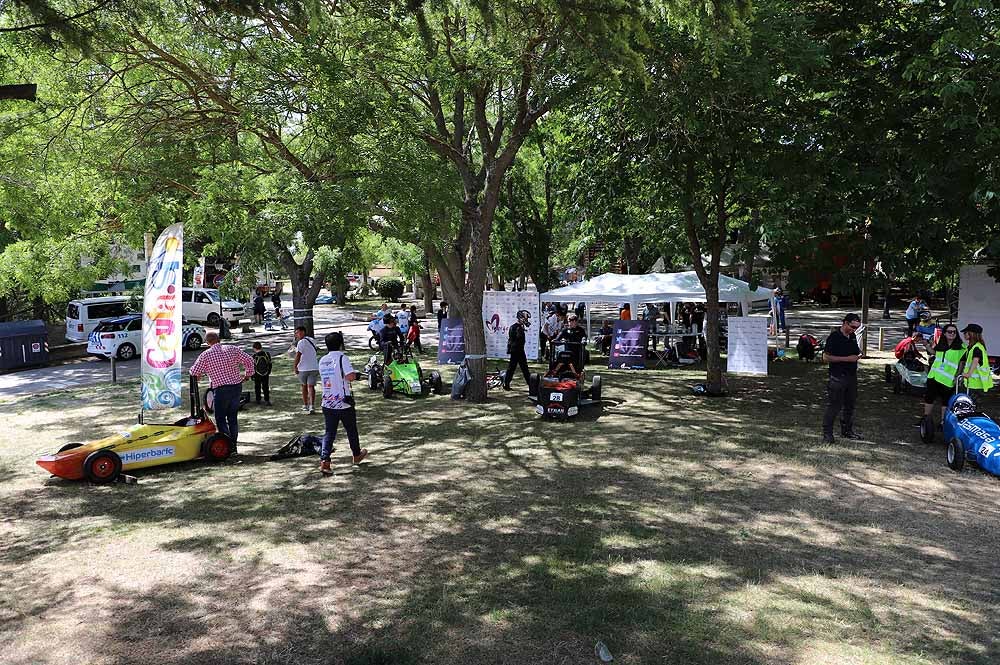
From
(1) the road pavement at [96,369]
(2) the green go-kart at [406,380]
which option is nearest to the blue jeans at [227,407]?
(2) the green go-kart at [406,380]

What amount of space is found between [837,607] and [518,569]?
2.45 m

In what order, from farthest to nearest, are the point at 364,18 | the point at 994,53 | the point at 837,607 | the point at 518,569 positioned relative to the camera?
the point at 364,18, the point at 994,53, the point at 518,569, the point at 837,607

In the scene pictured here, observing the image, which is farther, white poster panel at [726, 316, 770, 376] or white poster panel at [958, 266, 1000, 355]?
white poster panel at [726, 316, 770, 376]

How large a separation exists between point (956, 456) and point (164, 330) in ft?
32.8

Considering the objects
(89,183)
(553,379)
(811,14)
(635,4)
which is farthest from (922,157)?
(89,183)

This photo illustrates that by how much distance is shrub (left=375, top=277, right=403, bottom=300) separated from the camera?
57.8 m

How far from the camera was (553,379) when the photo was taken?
43.2 ft

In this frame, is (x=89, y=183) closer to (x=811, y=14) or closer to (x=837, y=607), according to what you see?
(x=811, y=14)

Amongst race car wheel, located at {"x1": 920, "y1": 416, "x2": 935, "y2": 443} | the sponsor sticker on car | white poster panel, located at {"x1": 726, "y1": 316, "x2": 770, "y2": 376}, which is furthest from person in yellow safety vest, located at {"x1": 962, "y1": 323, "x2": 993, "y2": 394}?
the sponsor sticker on car

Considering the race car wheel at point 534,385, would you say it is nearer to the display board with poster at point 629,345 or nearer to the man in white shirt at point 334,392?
the man in white shirt at point 334,392

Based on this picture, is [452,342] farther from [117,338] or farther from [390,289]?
[390,289]

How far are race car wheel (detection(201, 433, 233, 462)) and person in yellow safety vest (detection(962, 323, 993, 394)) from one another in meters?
9.86

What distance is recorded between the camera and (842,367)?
1069 centimetres

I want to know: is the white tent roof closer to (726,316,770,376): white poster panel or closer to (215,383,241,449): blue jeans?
(726,316,770,376): white poster panel
